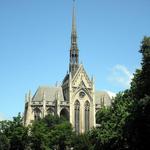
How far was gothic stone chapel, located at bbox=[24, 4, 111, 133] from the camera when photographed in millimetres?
111875

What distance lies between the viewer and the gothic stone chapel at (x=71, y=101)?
111875 millimetres

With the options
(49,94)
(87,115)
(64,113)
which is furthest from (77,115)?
(49,94)

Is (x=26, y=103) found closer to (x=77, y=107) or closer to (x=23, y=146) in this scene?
(x=77, y=107)

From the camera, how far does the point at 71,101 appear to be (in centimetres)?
11331

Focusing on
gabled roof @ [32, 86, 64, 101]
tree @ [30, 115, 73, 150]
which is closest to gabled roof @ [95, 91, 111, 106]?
gabled roof @ [32, 86, 64, 101]

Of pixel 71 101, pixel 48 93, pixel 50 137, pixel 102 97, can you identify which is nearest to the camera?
pixel 50 137

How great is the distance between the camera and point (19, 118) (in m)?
90.9

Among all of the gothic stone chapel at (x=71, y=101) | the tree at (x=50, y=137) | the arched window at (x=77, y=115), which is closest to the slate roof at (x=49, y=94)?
the gothic stone chapel at (x=71, y=101)

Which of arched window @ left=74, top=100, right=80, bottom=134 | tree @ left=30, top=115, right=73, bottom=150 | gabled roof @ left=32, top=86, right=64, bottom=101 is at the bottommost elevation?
tree @ left=30, top=115, right=73, bottom=150

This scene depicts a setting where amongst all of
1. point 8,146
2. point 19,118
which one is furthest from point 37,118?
A: point 8,146

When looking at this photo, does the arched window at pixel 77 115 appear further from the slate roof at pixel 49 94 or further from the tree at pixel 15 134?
the tree at pixel 15 134

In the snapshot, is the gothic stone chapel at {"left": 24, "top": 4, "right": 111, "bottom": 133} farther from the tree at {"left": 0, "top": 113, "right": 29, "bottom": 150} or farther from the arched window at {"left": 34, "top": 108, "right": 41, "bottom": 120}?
the tree at {"left": 0, "top": 113, "right": 29, "bottom": 150}

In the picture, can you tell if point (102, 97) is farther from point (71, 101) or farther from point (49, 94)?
point (49, 94)

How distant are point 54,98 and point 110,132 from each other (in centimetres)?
5509
